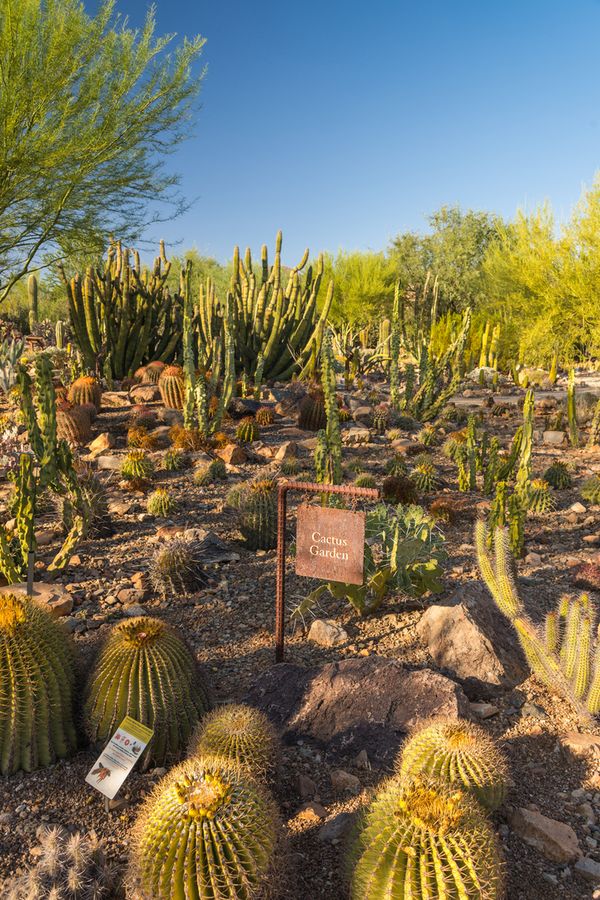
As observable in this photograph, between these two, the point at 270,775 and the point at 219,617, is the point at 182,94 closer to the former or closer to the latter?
the point at 219,617

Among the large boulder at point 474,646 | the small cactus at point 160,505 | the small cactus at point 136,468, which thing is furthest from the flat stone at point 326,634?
the small cactus at point 136,468

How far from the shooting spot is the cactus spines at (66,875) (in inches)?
100

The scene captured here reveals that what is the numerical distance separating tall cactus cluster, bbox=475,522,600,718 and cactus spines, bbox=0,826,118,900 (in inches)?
104

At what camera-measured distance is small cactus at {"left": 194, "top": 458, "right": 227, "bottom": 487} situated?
28.2 ft

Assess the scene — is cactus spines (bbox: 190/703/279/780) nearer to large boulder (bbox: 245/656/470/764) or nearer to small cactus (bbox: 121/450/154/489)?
large boulder (bbox: 245/656/470/764)

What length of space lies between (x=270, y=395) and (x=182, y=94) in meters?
7.36

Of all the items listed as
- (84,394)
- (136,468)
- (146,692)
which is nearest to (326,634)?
(146,692)

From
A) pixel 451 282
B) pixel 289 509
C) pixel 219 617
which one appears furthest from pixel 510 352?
pixel 219 617

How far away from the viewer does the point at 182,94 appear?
50.2 ft

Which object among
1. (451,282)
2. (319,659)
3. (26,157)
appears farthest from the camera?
(451,282)

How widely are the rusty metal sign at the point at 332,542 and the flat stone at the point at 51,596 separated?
2045mm

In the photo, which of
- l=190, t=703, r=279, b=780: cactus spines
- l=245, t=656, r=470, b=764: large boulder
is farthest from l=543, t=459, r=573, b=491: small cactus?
l=190, t=703, r=279, b=780: cactus spines

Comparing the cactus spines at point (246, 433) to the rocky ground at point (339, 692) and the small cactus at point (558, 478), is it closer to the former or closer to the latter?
the rocky ground at point (339, 692)

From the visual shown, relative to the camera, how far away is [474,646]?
4363mm
